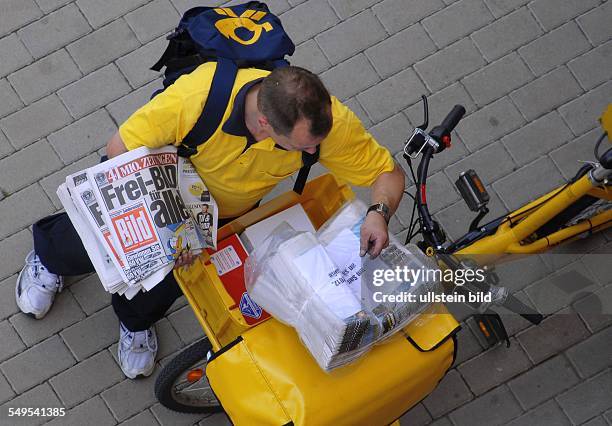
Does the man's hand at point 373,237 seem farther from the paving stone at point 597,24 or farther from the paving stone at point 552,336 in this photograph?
the paving stone at point 597,24

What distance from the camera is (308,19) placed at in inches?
195

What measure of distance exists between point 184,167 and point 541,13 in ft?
9.70

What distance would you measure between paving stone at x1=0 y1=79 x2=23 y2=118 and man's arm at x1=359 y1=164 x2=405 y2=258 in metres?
2.47

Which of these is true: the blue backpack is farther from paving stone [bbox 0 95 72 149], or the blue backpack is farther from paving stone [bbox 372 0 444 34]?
paving stone [bbox 372 0 444 34]

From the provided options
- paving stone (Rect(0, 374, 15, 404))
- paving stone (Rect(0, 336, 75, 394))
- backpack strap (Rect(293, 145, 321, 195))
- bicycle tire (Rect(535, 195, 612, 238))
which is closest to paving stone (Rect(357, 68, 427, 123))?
bicycle tire (Rect(535, 195, 612, 238))

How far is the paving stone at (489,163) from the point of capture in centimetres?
478

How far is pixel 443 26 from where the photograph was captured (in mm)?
4992

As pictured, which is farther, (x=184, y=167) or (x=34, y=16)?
(x=34, y=16)

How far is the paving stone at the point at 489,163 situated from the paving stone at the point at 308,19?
1191 millimetres

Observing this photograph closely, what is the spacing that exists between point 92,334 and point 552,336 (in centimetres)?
264

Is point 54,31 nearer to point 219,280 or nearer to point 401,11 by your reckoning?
point 401,11

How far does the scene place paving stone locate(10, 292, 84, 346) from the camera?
446 cm

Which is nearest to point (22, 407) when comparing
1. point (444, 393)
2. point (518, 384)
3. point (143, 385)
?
point (143, 385)

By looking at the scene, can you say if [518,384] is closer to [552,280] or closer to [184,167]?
[552,280]
